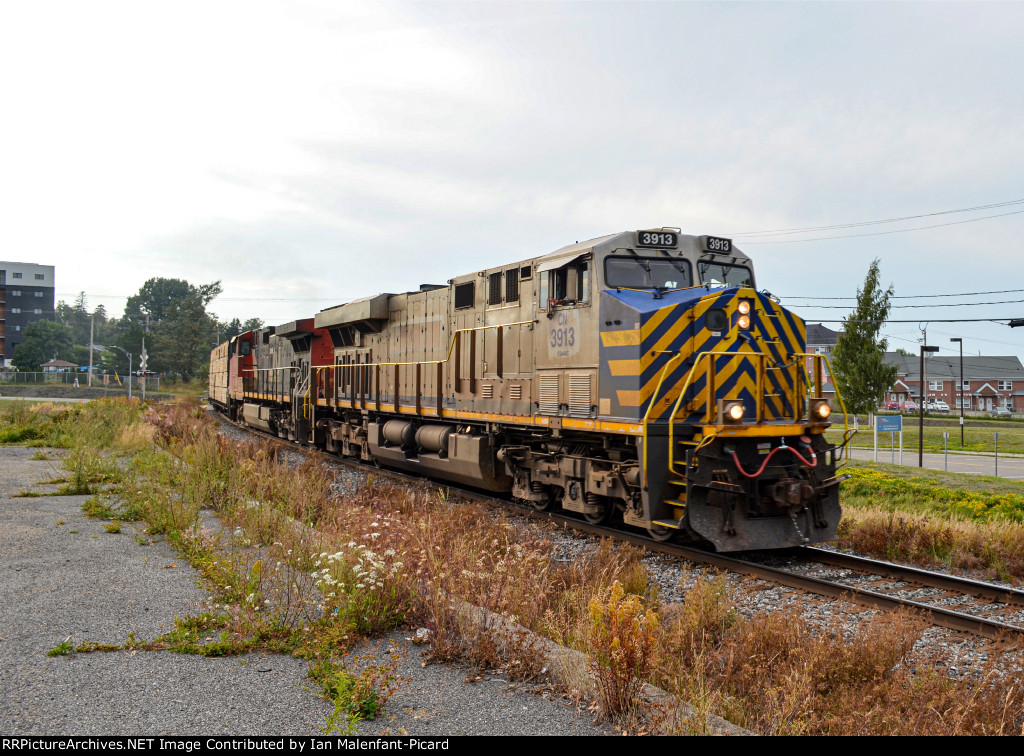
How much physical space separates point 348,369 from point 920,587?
13.5 m

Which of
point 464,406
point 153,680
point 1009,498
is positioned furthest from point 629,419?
point 1009,498

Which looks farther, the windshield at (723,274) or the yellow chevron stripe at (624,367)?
the windshield at (723,274)

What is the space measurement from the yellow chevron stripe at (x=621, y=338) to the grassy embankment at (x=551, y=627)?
2323mm

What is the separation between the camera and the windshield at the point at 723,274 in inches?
368

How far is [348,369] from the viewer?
1761 centimetres

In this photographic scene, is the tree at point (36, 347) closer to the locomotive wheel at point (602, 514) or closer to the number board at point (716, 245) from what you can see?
the locomotive wheel at point (602, 514)

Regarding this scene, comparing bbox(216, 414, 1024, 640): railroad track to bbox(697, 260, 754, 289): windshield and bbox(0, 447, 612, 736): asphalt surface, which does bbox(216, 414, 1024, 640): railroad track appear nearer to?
bbox(697, 260, 754, 289): windshield

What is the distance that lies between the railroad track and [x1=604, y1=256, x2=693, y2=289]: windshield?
3.14m

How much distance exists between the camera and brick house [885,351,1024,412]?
298 ft

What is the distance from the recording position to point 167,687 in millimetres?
4117

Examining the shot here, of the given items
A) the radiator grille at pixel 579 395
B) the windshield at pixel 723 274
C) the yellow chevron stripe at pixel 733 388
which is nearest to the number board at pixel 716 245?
the windshield at pixel 723 274

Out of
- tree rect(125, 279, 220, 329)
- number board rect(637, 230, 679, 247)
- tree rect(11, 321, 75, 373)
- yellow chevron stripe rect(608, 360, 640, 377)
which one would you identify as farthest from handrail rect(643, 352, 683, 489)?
tree rect(125, 279, 220, 329)

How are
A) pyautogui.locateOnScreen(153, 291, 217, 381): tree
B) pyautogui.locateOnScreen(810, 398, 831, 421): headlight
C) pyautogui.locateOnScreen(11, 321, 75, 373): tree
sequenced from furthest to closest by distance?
pyautogui.locateOnScreen(11, 321, 75, 373): tree
pyautogui.locateOnScreen(153, 291, 217, 381): tree
pyautogui.locateOnScreen(810, 398, 831, 421): headlight

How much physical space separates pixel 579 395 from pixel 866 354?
2526cm
